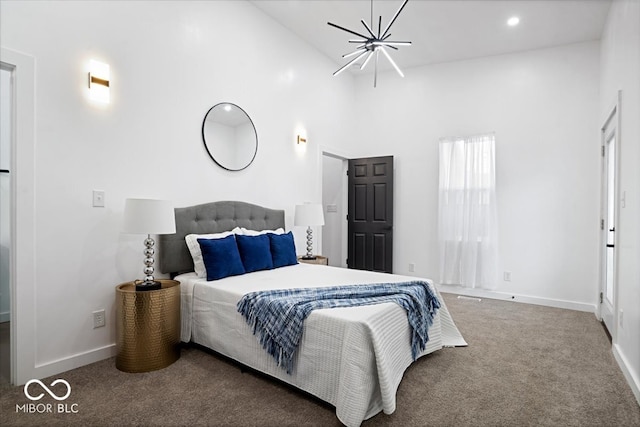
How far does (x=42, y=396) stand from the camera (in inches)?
84.7

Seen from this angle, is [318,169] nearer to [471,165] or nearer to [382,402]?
[471,165]

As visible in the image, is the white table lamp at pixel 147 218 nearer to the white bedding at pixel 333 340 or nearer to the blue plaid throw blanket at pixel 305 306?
the white bedding at pixel 333 340

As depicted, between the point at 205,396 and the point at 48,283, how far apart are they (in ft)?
4.35

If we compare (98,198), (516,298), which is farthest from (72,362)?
(516,298)

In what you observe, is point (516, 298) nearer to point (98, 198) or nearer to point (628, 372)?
point (628, 372)

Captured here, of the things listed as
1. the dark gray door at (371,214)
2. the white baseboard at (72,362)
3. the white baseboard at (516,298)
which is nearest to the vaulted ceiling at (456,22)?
the dark gray door at (371,214)

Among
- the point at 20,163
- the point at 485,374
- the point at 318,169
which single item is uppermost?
the point at 318,169

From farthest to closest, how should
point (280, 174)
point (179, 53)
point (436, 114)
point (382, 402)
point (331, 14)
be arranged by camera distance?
point (436, 114)
point (280, 174)
point (331, 14)
point (179, 53)
point (382, 402)

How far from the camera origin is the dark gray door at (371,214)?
558cm

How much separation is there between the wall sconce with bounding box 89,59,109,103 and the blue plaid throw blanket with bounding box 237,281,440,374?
6.12 feet

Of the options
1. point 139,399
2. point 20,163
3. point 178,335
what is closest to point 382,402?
point 139,399

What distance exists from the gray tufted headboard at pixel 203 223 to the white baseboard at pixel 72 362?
71cm

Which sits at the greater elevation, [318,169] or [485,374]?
[318,169]

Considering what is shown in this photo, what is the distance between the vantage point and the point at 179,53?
10.6ft
